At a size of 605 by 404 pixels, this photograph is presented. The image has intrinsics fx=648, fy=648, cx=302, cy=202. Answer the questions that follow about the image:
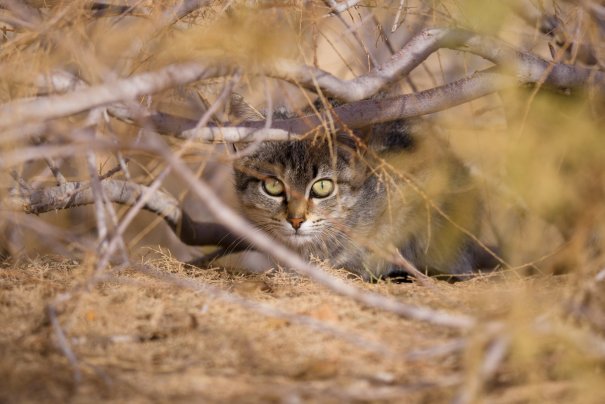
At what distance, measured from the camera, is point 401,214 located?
143 inches

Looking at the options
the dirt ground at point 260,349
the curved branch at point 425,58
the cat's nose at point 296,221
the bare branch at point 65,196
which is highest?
the curved branch at point 425,58

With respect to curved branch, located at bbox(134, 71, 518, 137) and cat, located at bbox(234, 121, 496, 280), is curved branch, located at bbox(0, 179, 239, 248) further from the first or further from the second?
curved branch, located at bbox(134, 71, 518, 137)

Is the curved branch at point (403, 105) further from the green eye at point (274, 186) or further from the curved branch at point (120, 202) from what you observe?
the curved branch at point (120, 202)

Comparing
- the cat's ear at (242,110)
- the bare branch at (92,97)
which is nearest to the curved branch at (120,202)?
the cat's ear at (242,110)

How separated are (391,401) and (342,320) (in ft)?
1.82

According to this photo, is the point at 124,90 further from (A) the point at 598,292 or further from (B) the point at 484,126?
(B) the point at 484,126

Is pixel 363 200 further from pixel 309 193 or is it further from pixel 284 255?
pixel 284 255

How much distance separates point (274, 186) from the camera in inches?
137

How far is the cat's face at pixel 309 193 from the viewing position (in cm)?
335

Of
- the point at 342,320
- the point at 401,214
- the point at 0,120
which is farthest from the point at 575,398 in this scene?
the point at 401,214

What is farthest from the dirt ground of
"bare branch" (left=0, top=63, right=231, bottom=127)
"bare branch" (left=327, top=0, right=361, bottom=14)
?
"bare branch" (left=327, top=0, right=361, bottom=14)

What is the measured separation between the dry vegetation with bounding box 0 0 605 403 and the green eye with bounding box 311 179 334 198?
1.29 ft

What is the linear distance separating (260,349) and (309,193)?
161 centimetres

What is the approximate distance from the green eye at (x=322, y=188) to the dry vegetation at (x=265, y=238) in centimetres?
39
